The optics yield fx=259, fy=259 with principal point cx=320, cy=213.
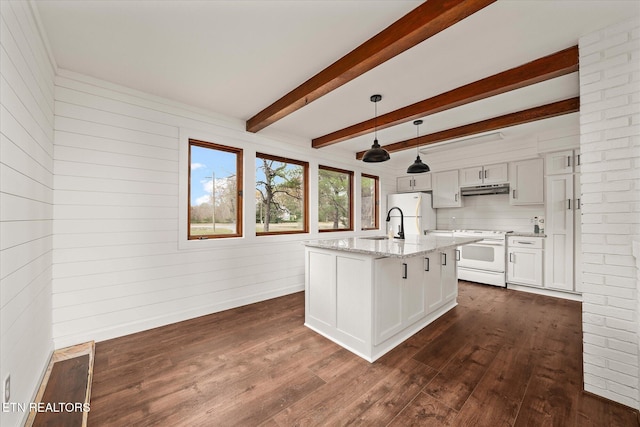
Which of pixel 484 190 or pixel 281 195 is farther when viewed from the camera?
pixel 484 190

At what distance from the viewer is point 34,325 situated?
5.91 feet

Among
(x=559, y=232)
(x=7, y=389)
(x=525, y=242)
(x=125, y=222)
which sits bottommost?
(x=7, y=389)

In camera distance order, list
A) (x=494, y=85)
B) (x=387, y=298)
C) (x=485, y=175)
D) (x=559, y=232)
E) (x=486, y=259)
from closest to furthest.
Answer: (x=387, y=298) < (x=494, y=85) < (x=559, y=232) < (x=486, y=259) < (x=485, y=175)

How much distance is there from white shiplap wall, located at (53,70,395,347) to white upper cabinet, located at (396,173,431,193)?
3921 millimetres

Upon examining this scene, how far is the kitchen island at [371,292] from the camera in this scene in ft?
7.23

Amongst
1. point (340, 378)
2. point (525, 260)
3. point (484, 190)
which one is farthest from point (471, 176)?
point (340, 378)

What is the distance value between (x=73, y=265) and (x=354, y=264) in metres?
2.59

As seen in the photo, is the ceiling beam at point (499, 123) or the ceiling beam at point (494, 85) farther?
the ceiling beam at point (499, 123)

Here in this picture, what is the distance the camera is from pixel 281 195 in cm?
415

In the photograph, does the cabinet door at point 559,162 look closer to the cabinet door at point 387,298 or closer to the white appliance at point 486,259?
the white appliance at point 486,259

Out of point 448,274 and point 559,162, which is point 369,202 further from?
point 559,162

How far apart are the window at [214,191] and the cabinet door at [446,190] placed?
3.95 meters

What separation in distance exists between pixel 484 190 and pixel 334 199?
2.73m

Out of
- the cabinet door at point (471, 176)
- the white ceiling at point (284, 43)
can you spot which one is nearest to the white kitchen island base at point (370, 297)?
the white ceiling at point (284, 43)
